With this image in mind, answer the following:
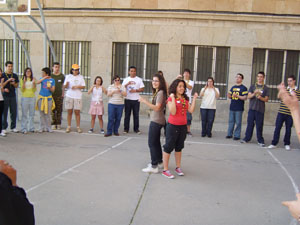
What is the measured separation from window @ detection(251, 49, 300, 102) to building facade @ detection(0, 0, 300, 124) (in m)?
0.04

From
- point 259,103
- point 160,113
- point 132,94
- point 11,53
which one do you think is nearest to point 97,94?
point 132,94

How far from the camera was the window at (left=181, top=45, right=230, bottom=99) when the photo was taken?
12783mm

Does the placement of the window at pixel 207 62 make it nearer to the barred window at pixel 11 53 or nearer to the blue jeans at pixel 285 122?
the blue jeans at pixel 285 122

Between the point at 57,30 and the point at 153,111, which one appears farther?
the point at 57,30

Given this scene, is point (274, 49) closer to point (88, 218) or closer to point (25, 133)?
point (25, 133)

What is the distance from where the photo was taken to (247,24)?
1243 centimetres

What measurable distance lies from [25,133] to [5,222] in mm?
7626

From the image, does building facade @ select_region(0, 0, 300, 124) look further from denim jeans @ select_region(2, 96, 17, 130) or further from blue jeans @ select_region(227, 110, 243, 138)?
denim jeans @ select_region(2, 96, 17, 130)

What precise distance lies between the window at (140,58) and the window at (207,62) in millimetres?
1272

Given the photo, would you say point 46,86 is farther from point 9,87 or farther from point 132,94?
point 132,94

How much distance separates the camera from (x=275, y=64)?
41.7 feet

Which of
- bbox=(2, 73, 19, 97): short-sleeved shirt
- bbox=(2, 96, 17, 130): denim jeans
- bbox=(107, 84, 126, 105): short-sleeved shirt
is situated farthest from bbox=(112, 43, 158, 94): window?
bbox=(2, 96, 17, 130): denim jeans

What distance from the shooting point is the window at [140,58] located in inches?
515

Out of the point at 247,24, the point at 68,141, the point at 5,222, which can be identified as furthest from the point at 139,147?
the point at 247,24
